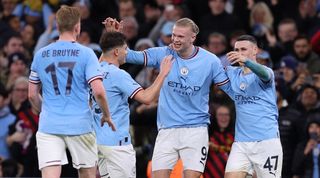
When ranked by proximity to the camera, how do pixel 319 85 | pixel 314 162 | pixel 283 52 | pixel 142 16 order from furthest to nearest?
pixel 142 16, pixel 283 52, pixel 319 85, pixel 314 162

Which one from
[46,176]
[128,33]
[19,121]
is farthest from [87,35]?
[46,176]

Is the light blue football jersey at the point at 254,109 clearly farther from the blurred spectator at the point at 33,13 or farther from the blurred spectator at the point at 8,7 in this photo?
the blurred spectator at the point at 8,7

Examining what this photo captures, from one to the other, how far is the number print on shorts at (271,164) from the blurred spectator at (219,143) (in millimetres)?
3194

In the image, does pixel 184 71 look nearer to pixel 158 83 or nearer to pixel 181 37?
pixel 181 37

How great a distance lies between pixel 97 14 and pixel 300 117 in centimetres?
610

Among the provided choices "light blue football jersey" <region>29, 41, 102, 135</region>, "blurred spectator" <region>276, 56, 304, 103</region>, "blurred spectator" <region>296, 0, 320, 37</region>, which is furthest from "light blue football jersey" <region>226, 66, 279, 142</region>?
"blurred spectator" <region>296, 0, 320, 37</region>

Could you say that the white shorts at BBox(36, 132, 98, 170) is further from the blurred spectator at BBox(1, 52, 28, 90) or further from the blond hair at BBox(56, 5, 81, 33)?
the blurred spectator at BBox(1, 52, 28, 90)

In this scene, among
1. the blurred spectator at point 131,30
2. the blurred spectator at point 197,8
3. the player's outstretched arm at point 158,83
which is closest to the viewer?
the player's outstretched arm at point 158,83

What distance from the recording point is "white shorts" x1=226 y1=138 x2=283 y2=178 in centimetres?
1341

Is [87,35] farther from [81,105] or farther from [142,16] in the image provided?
[81,105]

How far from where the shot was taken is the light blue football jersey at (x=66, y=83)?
11977 millimetres

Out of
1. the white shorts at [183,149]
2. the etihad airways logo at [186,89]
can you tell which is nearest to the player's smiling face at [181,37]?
the etihad airways logo at [186,89]

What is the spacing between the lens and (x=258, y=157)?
44.1ft

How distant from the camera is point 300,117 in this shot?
1703 cm
